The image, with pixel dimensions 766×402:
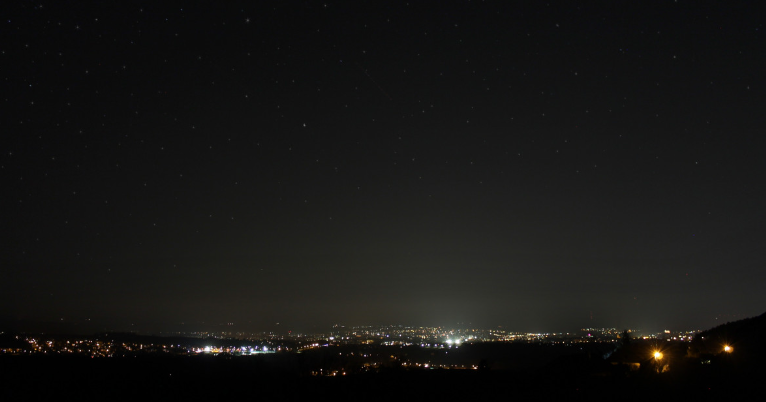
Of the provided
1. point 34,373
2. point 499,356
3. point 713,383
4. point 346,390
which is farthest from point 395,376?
point 499,356

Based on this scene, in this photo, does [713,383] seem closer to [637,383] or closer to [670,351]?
[637,383]

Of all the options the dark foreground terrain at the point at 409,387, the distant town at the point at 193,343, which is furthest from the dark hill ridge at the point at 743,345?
the distant town at the point at 193,343

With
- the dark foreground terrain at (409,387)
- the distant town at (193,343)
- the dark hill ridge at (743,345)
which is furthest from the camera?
the distant town at (193,343)

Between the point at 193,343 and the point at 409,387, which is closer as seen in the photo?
the point at 409,387

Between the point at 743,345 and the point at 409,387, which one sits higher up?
the point at 409,387

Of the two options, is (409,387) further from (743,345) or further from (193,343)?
(193,343)

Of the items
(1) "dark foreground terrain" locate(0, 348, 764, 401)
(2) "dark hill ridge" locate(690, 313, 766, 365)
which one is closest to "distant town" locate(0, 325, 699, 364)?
(2) "dark hill ridge" locate(690, 313, 766, 365)

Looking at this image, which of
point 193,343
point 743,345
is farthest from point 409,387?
point 193,343

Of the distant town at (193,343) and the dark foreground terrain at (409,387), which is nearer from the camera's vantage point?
the dark foreground terrain at (409,387)

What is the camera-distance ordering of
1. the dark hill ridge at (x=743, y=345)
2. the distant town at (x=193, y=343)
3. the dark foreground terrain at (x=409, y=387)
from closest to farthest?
the dark foreground terrain at (x=409, y=387)
the dark hill ridge at (x=743, y=345)
the distant town at (x=193, y=343)

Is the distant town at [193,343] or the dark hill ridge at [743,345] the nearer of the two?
the dark hill ridge at [743,345]

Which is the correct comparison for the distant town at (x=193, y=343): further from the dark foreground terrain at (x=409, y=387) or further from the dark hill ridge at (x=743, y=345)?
the dark foreground terrain at (x=409, y=387)
